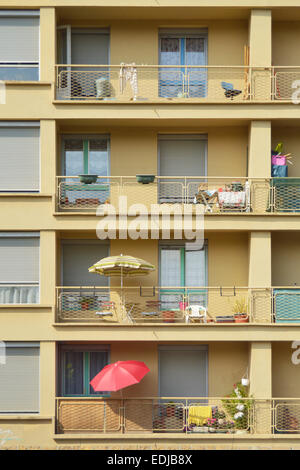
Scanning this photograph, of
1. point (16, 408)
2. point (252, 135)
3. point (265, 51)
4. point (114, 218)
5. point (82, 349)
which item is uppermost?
point (265, 51)

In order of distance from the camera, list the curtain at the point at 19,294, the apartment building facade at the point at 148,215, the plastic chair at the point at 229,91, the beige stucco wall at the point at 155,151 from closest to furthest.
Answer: the apartment building facade at the point at 148,215, the curtain at the point at 19,294, the plastic chair at the point at 229,91, the beige stucco wall at the point at 155,151

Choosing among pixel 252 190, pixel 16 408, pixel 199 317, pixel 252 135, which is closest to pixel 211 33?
pixel 252 135

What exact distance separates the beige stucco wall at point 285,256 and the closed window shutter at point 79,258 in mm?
4922

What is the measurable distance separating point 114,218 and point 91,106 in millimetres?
3236

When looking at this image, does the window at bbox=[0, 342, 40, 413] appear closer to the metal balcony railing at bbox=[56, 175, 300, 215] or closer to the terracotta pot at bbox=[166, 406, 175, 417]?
the terracotta pot at bbox=[166, 406, 175, 417]

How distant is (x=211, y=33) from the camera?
23.6 m

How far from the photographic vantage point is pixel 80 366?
22.7m

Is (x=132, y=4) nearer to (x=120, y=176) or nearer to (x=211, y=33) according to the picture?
(x=211, y=33)

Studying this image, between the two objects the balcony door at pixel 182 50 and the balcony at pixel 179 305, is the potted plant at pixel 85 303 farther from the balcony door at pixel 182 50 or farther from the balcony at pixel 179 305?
the balcony door at pixel 182 50

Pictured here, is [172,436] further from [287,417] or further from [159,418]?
[287,417]

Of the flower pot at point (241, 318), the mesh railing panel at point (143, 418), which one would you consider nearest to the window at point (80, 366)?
the mesh railing panel at point (143, 418)

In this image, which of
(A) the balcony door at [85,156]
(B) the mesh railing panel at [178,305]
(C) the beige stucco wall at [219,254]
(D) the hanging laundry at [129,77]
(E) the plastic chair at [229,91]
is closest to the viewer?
(B) the mesh railing panel at [178,305]

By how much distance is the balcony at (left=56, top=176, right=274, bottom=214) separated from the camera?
22234 millimetres

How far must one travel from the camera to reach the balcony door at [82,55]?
23.2 metres
